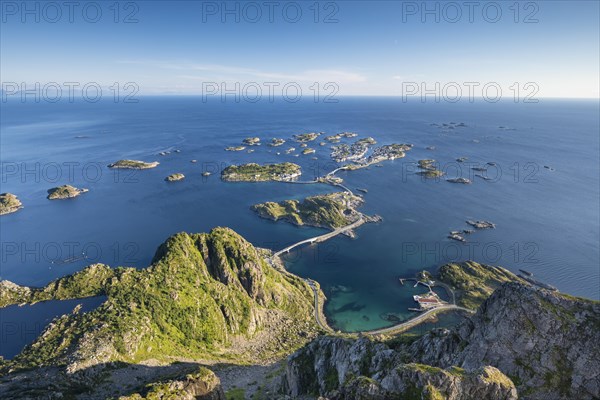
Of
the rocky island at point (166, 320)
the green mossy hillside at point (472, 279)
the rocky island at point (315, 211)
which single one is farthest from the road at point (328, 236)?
the green mossy hillside at point (472, 279)

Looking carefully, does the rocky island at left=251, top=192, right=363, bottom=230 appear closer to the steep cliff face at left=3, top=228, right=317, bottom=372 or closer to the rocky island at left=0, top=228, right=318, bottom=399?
the rocky island at left=0, top=228, right=318, bottom=399

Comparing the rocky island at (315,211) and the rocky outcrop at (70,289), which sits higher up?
the rocky island at (315,211)

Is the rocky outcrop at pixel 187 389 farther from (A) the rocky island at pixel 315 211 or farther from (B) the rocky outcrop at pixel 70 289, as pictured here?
(A) the rocky island at pixel 315 211

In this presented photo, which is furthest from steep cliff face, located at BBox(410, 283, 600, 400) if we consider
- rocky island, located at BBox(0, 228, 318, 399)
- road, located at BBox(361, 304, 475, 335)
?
road, located at BBox(361, 304, 475, 335)

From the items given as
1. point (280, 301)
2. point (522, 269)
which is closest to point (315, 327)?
point (280, 301)

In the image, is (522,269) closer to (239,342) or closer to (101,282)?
(239,342)

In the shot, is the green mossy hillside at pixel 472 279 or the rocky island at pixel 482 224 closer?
the green mossy hillside at pixel 472 279
